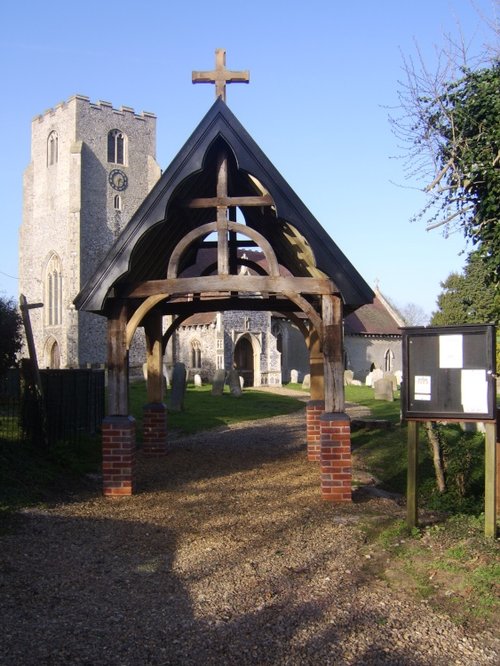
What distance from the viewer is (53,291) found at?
44.9 meters

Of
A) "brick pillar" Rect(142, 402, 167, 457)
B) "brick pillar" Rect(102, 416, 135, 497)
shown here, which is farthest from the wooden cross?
"brick pillar" Rect(142, 402, 167, 457)

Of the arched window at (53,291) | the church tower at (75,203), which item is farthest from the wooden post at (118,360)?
the arched window at (53,291)

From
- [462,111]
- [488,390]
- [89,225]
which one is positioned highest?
[89,225]

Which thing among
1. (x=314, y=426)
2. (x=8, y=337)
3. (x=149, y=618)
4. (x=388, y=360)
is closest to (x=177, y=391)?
(x=8, y=337)

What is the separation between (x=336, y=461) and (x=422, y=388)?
1562 mm

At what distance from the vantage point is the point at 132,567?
5.49 m

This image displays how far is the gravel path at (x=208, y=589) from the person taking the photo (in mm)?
3926

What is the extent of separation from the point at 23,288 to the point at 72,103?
42.5 feet

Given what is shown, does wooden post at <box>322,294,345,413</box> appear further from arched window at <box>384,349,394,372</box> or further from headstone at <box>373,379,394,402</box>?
arched window at <box>384,349,394,372</box>

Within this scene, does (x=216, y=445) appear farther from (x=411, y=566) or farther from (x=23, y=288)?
(x=23, y=288)

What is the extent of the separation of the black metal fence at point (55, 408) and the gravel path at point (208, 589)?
200 cm

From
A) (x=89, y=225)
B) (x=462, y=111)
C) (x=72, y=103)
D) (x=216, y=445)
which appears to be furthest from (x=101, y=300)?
(x=72, y=103)

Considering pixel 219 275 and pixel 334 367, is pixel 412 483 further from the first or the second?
pixel 219 275

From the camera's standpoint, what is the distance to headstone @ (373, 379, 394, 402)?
2627 centimetres
